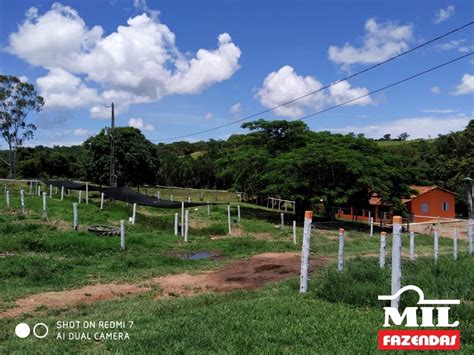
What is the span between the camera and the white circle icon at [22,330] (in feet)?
21.1

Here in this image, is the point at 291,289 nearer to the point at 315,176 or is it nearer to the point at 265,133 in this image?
the point at 315,176

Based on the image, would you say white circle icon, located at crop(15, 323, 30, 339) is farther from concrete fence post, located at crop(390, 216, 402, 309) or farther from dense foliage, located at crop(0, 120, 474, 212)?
dense foliage, located at crop(0, 120, 474, 212)

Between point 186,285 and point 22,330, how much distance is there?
503 cm

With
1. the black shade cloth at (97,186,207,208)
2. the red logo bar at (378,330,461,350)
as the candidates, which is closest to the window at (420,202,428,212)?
the black shade cloth at (97,186,207,208)

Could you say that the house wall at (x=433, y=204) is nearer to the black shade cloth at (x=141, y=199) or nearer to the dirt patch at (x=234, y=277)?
the black shade cloth at (x=141, y=199)

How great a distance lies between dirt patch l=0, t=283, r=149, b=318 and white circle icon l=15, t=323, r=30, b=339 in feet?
4.18

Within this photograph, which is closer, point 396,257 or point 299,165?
point 396,257

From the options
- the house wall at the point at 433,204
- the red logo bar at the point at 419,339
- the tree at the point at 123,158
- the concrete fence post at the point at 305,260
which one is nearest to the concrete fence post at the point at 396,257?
the red logo bar at the point at 419,339

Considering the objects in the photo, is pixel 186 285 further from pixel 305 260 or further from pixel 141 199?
pixel 141 199

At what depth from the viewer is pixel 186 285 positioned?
37.2 feet

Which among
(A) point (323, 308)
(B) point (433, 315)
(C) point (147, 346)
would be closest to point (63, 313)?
(C) point (147, 346)

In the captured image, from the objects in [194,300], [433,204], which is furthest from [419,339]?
[433,204]

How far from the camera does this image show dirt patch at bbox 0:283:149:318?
8703 millimetres

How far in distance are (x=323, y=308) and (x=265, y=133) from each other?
102 feet
